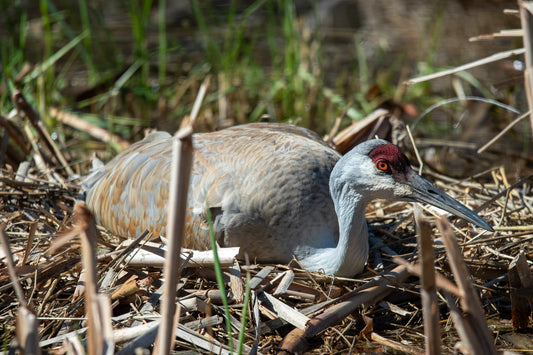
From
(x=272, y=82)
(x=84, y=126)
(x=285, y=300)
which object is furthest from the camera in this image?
(x=272, y=82)

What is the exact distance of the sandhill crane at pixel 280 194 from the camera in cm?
313

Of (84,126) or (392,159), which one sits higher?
(392,159)

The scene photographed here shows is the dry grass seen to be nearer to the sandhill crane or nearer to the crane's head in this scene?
the sandhill crane

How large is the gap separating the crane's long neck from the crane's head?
3cm

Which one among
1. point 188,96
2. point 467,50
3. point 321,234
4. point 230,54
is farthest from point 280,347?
point 467,50

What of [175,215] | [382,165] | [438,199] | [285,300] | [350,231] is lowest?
[285,300]

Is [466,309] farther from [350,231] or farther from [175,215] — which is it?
[350,231]

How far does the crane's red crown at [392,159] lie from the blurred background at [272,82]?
1.57 m

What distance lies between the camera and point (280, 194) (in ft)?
11.5

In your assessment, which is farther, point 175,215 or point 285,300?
point 285,300

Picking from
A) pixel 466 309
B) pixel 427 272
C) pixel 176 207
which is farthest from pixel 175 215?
pixel 466 309

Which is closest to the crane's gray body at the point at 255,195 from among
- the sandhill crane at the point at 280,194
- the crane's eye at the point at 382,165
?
the sandhill crane at the point at 280,194

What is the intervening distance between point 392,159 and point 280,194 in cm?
71

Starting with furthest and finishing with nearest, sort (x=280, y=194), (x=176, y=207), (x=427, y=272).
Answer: (x=280, y=194) < (x=427, y=272) < (x=176, y=207)
